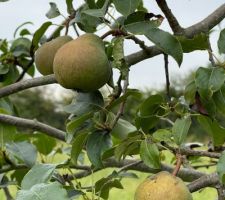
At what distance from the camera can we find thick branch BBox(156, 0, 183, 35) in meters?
1.13

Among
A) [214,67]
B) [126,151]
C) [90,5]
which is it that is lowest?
[126,151]

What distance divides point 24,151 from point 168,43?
764 mm

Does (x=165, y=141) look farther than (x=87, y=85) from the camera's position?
Yes

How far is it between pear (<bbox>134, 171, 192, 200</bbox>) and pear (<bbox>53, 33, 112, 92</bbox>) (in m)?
0.18

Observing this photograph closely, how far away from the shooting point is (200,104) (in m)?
1.16

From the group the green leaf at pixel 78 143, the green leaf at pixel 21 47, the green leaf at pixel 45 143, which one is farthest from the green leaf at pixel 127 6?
the green leaf at pixel 45 143

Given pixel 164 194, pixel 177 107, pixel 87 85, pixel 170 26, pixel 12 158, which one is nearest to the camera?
pixel 164 194

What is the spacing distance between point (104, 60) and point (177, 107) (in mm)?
285

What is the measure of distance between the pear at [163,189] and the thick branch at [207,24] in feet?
1.02

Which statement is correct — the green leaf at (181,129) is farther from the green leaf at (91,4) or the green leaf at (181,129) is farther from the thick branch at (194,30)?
the green leaf at (91,4)

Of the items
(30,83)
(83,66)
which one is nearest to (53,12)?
(30,83)

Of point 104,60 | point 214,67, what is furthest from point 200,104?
point 104,60

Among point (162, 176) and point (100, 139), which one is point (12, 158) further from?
point (162, 176)

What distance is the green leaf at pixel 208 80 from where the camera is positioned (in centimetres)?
110
